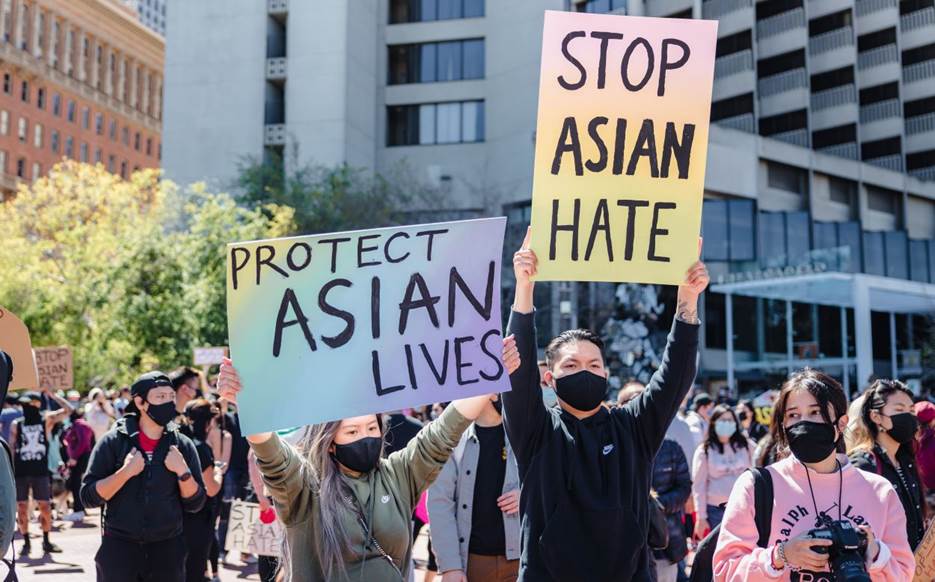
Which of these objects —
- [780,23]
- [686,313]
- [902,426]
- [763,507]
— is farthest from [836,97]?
[763,507]

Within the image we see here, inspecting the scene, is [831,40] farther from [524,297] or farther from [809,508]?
[809,508]

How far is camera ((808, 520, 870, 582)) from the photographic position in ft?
10.9

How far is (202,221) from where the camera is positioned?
35.4m

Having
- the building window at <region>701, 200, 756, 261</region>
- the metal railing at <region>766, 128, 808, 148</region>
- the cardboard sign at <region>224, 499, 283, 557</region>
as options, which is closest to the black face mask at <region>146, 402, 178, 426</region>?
the cardboard sign at <region>224, 499, 283, 557</region>

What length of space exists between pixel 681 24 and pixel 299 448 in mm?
2411

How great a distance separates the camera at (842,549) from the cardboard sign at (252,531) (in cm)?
557

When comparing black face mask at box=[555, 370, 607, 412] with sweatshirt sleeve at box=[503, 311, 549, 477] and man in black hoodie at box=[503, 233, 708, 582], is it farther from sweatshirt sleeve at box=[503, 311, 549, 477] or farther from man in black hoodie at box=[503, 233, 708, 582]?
sweatshirt sleeve at box=[503, 311, 549, 477]

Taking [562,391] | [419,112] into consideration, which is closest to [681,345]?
[562,391]

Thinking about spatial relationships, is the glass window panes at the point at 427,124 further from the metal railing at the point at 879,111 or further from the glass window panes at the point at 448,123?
the metal railing at the point at 879,111

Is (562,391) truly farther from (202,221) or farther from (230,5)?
(230,5)

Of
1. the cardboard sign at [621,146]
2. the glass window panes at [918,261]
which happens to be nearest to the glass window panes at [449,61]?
the glass window panes at [918,261]

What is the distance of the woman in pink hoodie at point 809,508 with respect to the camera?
3.61m

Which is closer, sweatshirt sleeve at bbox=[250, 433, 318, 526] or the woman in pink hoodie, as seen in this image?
the woman in pink hoodie

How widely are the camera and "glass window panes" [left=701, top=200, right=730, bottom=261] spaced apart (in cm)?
4056
